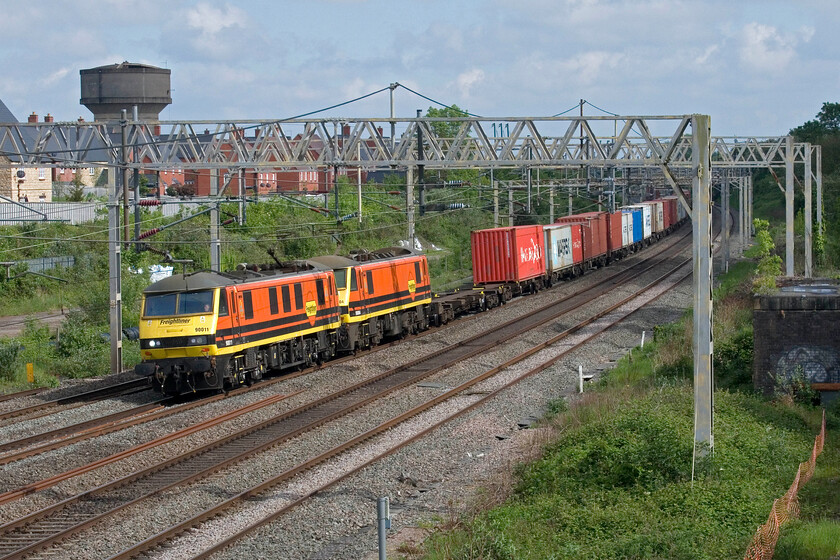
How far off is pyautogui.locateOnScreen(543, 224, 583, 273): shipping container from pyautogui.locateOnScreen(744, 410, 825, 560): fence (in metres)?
28.4

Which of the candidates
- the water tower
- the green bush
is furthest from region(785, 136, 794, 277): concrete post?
the water tower

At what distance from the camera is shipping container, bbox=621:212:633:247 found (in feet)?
190

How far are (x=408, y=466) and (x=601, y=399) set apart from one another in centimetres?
456

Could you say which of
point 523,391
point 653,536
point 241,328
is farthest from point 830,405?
point 241,328

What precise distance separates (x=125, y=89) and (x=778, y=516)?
62.0 meters

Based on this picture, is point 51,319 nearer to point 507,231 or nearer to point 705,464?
point 507,231

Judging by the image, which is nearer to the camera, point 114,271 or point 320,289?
point 114,271

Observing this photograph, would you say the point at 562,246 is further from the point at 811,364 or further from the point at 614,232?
the point at 811,364

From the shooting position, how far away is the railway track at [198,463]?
12.1 metres

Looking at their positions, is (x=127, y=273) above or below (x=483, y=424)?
above

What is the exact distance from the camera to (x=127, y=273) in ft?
115

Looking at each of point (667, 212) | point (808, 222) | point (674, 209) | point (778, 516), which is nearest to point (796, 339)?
point (778, 516)

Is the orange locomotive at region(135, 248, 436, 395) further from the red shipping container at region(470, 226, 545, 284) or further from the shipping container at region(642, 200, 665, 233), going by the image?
the shipping container at region(642, 200, 665, 233)

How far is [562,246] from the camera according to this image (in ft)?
146
